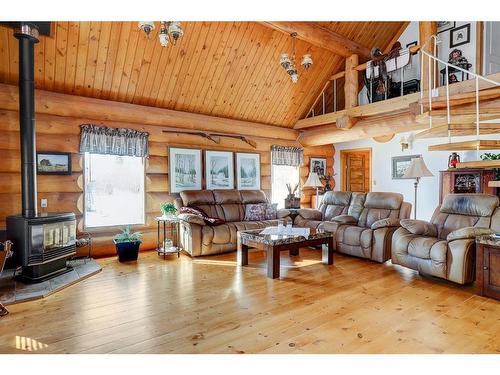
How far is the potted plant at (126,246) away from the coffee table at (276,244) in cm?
155

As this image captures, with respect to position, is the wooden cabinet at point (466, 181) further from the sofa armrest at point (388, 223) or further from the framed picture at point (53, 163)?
the framed picture at point (53, 163)

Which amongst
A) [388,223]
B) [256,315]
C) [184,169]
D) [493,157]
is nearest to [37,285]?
[256,315]

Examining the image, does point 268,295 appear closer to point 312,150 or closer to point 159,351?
point 159,351

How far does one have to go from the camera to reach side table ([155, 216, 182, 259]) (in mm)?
4977

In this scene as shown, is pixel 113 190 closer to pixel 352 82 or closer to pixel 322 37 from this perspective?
pixel 322 37

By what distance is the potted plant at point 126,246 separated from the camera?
461 centimetres

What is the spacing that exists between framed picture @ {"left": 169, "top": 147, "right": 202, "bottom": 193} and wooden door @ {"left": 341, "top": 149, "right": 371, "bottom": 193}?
4212 mm

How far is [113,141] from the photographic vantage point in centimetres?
505

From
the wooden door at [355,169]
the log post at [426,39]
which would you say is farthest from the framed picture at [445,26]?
the wooden door at [355,169]

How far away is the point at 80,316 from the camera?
2.75 m

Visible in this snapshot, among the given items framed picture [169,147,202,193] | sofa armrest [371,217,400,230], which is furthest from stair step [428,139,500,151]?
framed picture [169,147,202,193]

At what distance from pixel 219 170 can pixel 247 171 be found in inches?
27.7
